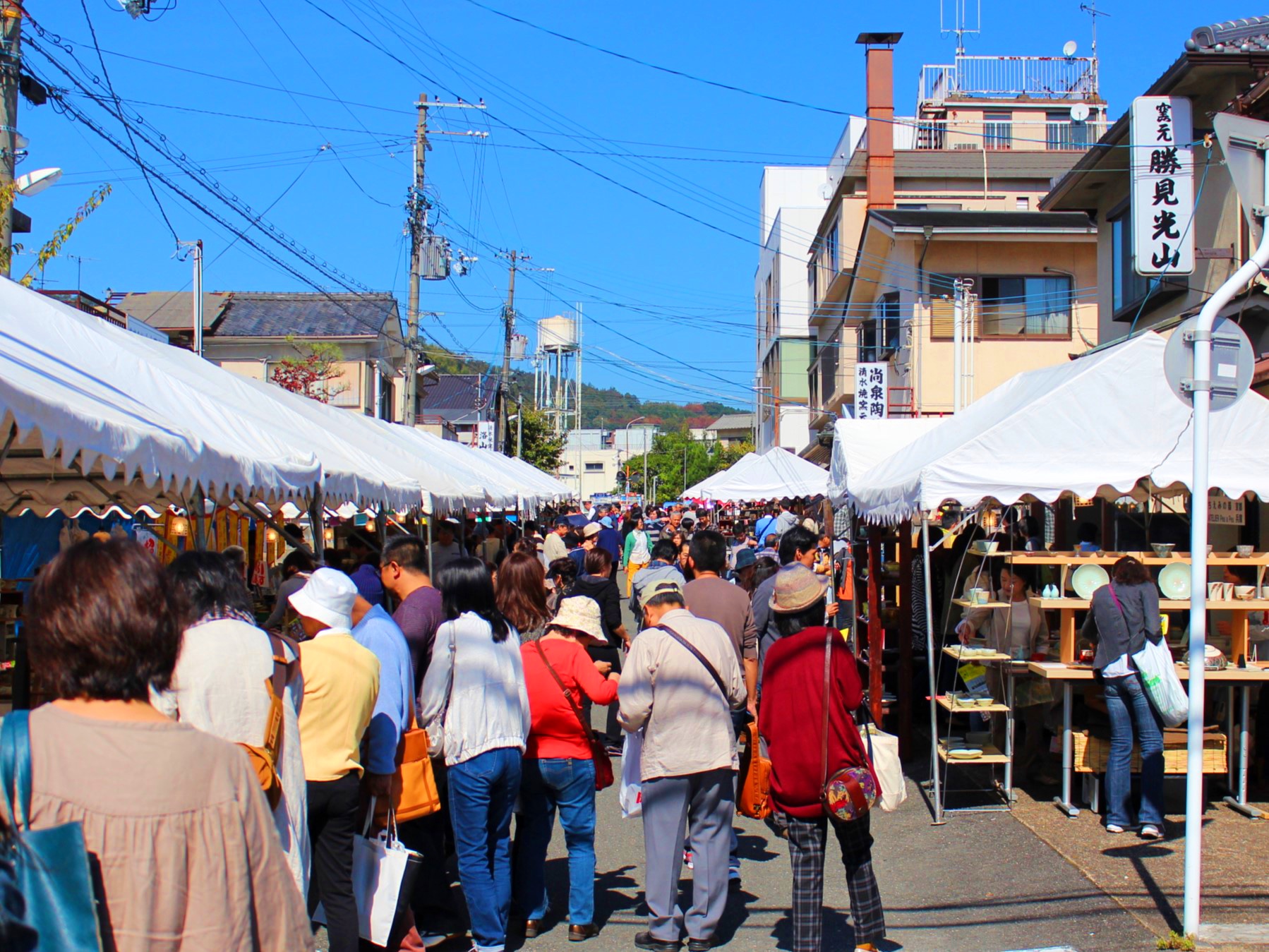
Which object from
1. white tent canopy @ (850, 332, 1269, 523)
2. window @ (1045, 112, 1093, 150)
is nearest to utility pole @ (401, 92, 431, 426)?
white tent canopy @ (850, 332, 1269, 523)

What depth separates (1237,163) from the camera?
539cm

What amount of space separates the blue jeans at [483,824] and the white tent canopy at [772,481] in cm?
1558

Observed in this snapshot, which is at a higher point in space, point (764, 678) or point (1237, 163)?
point (1237, 163)

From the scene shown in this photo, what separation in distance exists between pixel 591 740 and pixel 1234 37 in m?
10.7

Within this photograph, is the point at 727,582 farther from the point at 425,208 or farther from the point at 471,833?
the point at 425,208

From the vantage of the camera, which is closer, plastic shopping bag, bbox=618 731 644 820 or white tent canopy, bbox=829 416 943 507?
plastic shopping bag, bbox=618 731 644 820

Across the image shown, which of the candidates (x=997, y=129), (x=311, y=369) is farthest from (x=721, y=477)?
(x=997, y=129)

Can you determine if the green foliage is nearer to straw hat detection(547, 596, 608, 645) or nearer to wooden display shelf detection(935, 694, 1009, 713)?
wooden display shelf detection(935, 694, 1009, 713)

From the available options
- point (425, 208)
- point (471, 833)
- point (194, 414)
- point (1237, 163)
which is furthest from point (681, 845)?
point (425, 208)

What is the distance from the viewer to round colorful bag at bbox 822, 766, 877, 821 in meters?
4.70

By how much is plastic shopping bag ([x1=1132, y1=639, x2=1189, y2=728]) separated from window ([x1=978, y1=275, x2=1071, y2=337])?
1779 centimetres

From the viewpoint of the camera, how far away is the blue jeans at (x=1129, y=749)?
6992 millimetres

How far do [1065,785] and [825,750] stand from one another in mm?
3789

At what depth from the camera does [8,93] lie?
7891mm
